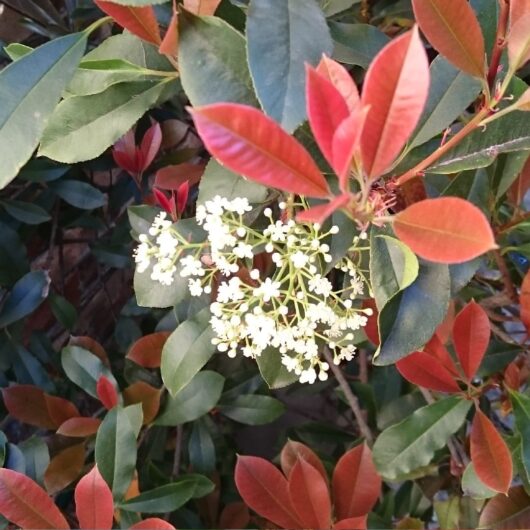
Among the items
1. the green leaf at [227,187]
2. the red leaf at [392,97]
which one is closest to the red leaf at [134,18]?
the green leaf at [227,187]

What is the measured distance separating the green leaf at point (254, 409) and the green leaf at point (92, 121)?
0.59 m

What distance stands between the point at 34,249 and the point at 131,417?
61cm

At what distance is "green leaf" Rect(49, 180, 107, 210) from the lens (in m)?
1.04

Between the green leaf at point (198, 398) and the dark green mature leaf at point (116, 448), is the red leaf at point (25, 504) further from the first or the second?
the green leaf at point (198, 398)

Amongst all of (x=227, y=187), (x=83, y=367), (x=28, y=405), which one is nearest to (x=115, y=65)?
(x=227, y=187)

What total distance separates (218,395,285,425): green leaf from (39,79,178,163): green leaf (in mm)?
593

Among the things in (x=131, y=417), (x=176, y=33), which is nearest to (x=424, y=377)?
(x=131, y=417)

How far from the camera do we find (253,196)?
1.89 feet

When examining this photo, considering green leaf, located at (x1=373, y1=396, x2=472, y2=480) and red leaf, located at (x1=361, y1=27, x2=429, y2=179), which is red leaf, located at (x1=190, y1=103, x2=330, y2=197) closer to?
red leaf, located at (x1=361, y1=27, x2=429, y2=179)

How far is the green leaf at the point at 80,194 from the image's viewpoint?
1038 millimetres

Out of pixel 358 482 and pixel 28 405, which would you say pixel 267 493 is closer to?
pixel 358 482

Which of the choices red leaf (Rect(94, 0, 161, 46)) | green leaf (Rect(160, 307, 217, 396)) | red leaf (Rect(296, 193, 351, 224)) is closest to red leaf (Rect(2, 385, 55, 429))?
green leaf (Rect(160, 307, 217, 396))

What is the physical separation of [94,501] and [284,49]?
1.79 ft

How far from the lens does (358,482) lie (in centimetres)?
82
